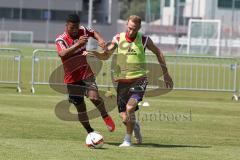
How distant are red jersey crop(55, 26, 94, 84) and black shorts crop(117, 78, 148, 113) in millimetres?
601

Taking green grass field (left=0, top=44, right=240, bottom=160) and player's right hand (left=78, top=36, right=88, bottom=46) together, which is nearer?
green grass field (left=0, top=44, right=240, bottom=160)

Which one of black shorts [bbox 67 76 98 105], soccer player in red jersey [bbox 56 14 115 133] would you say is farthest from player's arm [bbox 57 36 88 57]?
black shorts [bbox 67 76 98 105]

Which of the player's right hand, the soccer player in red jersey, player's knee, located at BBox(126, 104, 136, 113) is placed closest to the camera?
the player's right hand

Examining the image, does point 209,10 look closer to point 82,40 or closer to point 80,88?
point 80,88

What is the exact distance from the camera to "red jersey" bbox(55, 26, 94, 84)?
1235 cm

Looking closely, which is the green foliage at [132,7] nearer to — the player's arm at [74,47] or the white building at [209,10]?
the white building at [209,10]

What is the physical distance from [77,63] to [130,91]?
968 mm

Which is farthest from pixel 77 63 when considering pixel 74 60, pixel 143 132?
pixel 143 132

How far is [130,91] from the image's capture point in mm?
12664

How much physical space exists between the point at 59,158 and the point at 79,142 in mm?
2279

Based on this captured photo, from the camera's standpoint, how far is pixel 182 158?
1102 centimetres

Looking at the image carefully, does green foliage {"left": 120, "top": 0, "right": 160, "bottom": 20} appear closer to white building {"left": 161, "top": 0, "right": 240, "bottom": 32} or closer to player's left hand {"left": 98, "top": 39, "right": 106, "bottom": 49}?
white building {"left": 161, "top": 0, "right": 240, "bottom": 32}

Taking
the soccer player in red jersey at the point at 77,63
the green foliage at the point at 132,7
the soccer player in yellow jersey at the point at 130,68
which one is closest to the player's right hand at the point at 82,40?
the soccer player in red jersey at the point at 77,63

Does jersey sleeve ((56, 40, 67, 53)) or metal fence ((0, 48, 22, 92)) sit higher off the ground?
jersey sleeve ((56, 40, 67, 53))
